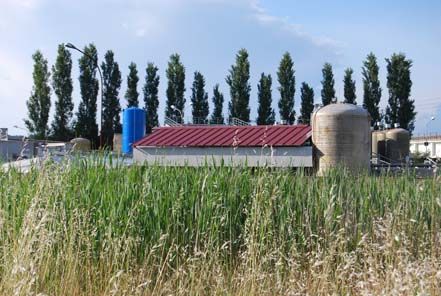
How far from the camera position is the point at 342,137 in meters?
18.9

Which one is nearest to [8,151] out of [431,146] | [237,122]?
[237,122]

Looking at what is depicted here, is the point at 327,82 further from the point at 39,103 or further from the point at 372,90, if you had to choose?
the point at 39,103

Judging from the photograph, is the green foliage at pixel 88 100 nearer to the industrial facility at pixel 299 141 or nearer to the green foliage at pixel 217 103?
the green foliage at pixel 217 103

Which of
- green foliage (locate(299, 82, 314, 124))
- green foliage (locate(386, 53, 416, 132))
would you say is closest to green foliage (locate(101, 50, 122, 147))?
green foliage (locate(299, 82, 314, 124))

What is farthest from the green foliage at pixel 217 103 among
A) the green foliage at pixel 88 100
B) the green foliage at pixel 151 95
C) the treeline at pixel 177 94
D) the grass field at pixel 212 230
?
the grass field at pixel 212 230

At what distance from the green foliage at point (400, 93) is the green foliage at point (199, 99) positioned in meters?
16.9

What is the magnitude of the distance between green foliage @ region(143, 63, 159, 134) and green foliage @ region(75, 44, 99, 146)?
4.96 m

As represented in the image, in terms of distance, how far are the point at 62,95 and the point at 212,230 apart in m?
41.6

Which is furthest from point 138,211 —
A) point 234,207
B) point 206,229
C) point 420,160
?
point 420,160

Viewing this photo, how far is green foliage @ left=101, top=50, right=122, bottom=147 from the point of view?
1758 inches

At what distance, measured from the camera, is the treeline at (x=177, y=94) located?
43.6 meters

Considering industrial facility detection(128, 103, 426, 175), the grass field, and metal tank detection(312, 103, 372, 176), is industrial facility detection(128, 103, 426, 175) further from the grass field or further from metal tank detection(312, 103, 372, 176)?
the grass field

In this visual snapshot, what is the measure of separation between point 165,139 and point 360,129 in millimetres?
8213

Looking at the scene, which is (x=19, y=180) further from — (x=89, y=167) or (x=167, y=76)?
(x=167, y=76)
